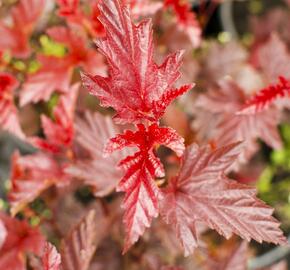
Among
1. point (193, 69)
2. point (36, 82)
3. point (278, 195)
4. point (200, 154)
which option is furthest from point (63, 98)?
point (278, 195)

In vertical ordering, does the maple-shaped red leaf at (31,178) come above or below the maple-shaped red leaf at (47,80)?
below

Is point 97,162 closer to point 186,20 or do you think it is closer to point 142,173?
point 142,173

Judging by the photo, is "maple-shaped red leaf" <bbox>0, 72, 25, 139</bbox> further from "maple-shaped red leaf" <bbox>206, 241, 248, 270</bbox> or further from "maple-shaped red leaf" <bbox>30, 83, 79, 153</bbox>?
"maple-shaped red leaf" <bbox>206, 241, 248, 270</bbox>

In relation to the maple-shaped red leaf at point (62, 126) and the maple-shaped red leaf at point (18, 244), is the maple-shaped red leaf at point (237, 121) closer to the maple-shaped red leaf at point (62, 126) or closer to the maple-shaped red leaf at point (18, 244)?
the maple-shaped red leaf at point (62, 126)

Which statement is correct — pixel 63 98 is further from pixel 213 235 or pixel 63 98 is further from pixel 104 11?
pixel 213 235

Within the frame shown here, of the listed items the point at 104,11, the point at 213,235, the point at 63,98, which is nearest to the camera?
the point at 104,11

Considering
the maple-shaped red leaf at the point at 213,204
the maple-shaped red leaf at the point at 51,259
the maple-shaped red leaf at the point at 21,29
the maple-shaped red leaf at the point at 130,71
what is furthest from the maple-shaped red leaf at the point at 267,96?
the maple-shaped red leaf at the point at 21,29

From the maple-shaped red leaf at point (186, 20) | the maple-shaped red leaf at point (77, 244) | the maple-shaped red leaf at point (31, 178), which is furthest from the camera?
the maple-shaped red leaf at point (186, 20)
